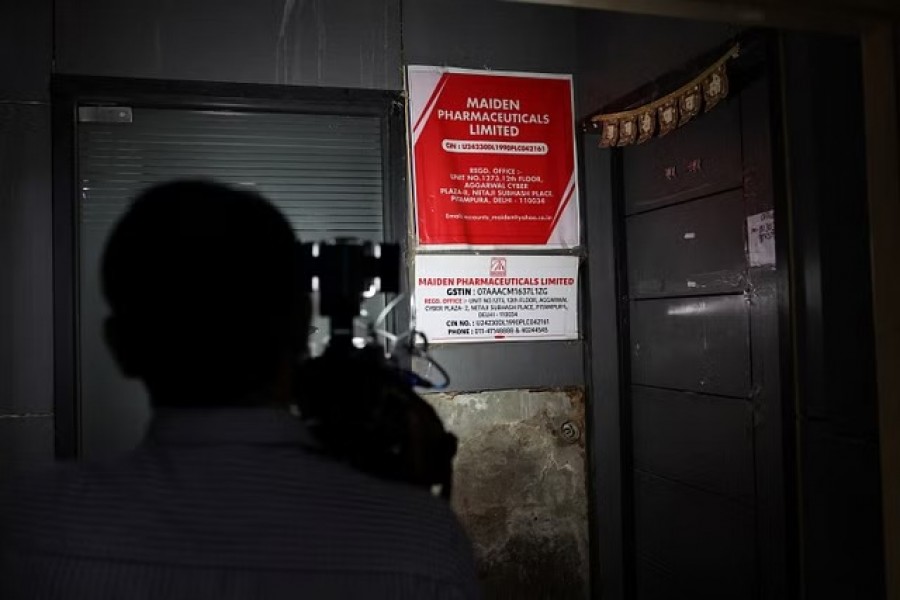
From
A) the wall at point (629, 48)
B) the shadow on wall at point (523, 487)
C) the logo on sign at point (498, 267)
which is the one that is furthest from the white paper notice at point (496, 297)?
the wall at point (629, 48)

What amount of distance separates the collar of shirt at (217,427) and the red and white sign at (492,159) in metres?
1.34

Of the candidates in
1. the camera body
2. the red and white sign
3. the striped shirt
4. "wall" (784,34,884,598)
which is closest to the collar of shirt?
the striped shirt

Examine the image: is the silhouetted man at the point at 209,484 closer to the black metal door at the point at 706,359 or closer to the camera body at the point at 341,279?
the camera body at the point at 341,279

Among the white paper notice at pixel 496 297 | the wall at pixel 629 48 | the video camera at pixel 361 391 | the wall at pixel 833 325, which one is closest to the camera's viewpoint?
the video camera at pixel 361 391

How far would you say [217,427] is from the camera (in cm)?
61

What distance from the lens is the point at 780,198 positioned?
1.43 m

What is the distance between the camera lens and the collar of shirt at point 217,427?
1.98ft

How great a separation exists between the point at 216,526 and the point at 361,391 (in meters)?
Answer: 0.32

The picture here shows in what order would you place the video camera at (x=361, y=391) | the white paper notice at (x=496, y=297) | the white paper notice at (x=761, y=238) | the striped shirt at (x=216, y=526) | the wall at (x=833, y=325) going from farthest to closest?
the white paper notice at (x=496, y=297), the white paper notice at (x=761, y=238), the wall at (x=833, y=325), the video camera at (x=361, y=391), the striped shirt at (x=216, y=526)

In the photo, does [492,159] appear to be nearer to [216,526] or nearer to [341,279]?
[341,279]

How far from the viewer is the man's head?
61 cm

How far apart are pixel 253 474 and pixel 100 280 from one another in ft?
0.77

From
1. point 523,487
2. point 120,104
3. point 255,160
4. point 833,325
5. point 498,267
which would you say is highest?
point 120,104

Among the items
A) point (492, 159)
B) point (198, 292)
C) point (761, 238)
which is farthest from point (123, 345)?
point (492, 159)
